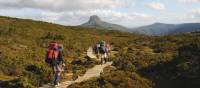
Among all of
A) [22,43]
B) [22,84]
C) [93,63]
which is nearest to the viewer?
[22,84]

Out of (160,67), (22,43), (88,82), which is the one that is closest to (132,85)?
(88,82)

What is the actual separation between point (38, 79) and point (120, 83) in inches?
184

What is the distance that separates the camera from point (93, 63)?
94.6ft

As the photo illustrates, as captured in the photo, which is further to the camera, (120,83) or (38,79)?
(38,79)

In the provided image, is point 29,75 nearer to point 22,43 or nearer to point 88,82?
point 88,82

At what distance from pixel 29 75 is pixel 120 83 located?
219 inches

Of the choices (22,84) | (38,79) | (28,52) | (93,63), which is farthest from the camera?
(28,52)

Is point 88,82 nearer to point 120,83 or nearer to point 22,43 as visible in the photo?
point 120,83

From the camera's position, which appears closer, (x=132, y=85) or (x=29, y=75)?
(x=132, y=85)

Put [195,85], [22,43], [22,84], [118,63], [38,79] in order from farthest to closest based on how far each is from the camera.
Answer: [22,43]
[118,63]
[38,79]
[22,84]
[195,85]

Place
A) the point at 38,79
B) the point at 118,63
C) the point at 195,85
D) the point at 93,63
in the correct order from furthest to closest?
the point at 93,63
the point at 118,63
the point at 38,79
the point at 195,85

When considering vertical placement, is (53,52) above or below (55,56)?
above

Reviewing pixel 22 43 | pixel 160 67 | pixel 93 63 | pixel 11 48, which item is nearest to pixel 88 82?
pixel 160 67

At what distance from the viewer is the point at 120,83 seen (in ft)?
61.2
